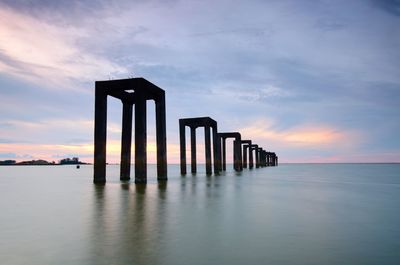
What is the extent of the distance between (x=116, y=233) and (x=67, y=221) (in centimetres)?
288

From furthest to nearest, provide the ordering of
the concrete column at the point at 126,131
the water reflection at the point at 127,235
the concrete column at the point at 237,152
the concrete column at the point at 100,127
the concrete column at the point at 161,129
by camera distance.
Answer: the concrete column at the point at 237,152 → the concrete column at the point at 126,131 → the concrete column at the point at 161,129 → the concrete column at the point at 100,127 → the water reflection at the point at 127,235

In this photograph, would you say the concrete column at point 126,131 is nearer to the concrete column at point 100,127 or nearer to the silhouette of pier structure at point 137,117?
the silhouette of pier structure at point 137,117

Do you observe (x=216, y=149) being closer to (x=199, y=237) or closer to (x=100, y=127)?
(x=100, y=127)

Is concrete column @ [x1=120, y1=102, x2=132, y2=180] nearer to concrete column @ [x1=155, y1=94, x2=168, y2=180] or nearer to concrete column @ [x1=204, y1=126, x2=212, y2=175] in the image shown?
concrete column @ [x1=155, y1=94, x2=168, y2=180]

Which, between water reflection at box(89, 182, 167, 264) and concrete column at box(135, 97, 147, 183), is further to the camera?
concrete column at box(135, 97, 147, 183)

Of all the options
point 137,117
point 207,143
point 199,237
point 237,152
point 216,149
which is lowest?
point 199,237

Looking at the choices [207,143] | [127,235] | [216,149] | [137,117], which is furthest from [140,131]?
[216,149]

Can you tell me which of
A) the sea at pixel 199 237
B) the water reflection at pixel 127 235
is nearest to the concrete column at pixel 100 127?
the water reflection at pixel 127 235

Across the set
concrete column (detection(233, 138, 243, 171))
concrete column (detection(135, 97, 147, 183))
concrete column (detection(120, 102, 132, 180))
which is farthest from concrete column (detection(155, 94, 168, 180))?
concrete column (detection(233, 138, 243, 171))

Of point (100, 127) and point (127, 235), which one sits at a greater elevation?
point (100, 127)

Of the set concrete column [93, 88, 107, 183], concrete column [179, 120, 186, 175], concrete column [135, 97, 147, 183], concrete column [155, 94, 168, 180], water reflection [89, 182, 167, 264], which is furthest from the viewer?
concrete column [179, 120, 186, 175]

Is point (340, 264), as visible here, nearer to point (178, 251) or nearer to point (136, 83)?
point (178, 251)

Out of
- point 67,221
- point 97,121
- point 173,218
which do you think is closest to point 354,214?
point 173,218

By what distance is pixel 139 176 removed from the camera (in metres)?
25.5
